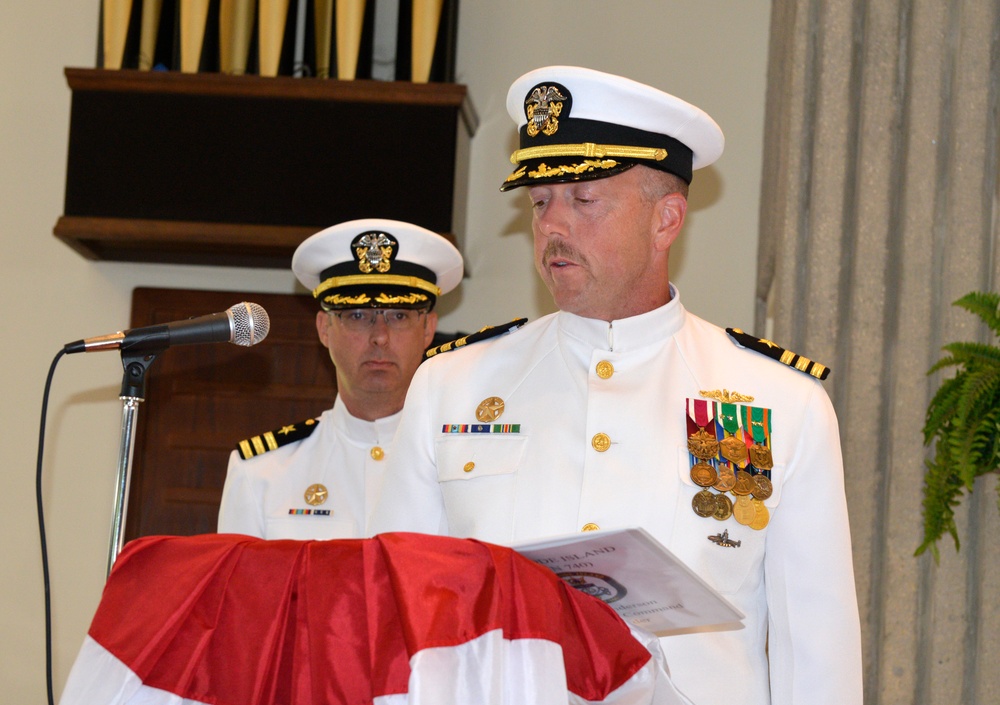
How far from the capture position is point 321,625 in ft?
4.50

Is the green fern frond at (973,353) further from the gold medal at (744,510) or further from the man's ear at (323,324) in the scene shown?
the man's ear at (323,324)

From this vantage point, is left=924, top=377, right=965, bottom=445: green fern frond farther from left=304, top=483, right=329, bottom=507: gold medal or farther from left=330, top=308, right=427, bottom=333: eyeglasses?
left=304, top=483, right=329, bottom=507: gold medal

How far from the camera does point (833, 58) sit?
3639 mm

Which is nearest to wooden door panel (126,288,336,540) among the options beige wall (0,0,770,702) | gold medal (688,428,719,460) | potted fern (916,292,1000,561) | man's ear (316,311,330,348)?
beige wall (0,0,770,702)

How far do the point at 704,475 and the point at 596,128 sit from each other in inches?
25.3

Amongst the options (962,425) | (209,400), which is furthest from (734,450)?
(209,400)

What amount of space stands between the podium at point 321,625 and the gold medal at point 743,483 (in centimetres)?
69

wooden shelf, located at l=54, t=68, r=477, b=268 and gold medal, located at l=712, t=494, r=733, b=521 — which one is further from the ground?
wooden shelf, located at l=54, t=68, r=477, b=268

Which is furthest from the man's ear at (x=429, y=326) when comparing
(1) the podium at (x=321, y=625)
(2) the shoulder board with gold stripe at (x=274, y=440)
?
(1) the podium at (x=321, y=625)

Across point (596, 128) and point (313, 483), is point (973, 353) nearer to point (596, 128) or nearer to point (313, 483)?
point (596, 128)

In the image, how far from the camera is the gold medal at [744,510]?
6.68ft

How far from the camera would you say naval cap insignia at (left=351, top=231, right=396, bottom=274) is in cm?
352

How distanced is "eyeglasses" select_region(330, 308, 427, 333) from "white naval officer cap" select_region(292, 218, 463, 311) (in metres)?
0.02

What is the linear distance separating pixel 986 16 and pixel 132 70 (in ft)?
10.0
